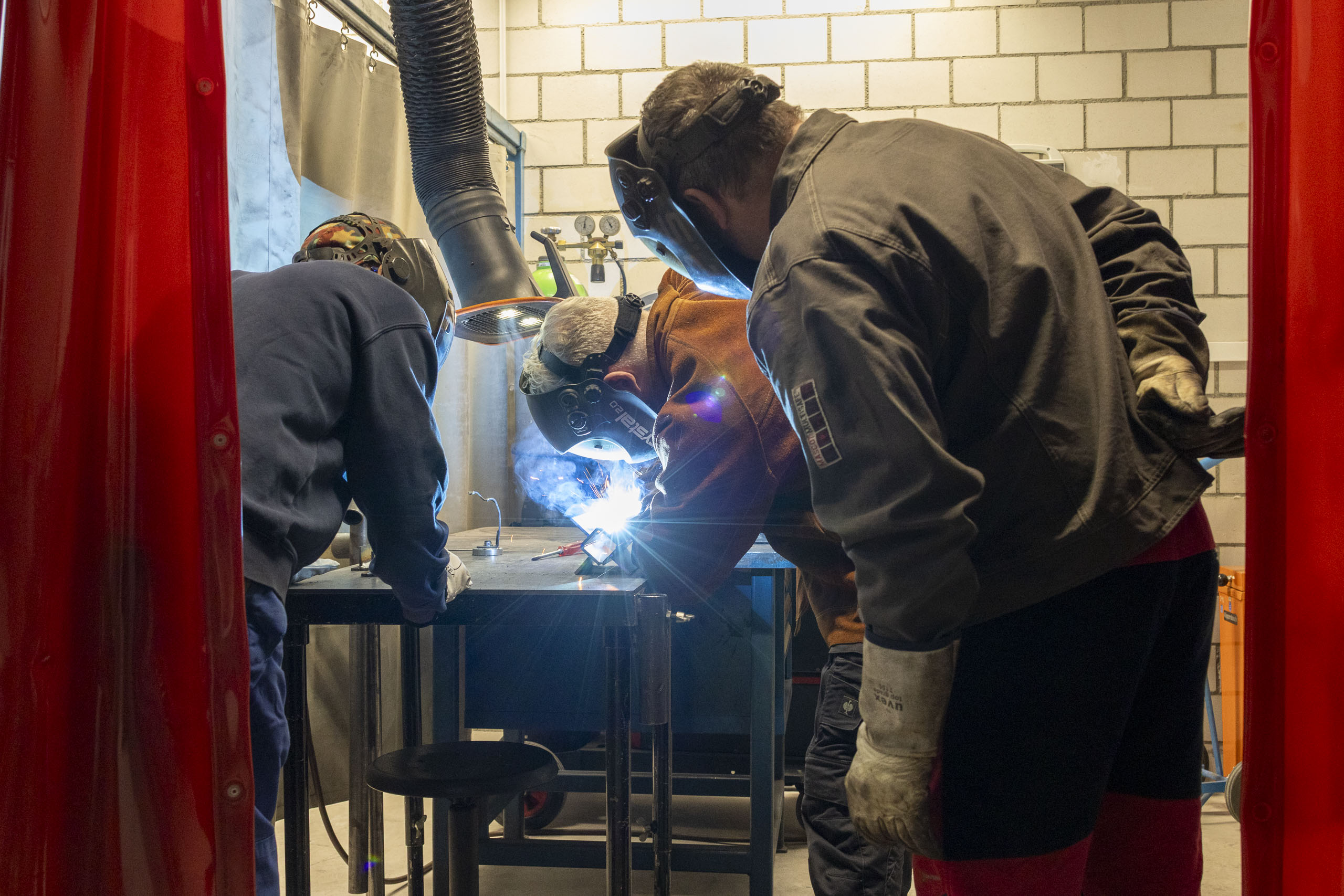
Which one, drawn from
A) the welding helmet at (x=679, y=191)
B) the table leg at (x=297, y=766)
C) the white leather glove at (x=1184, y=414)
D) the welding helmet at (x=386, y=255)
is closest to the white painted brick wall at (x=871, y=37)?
the welding helmet at (x=386, y=255)

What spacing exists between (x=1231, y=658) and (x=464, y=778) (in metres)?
3.41

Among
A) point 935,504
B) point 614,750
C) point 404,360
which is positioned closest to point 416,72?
point 404,360

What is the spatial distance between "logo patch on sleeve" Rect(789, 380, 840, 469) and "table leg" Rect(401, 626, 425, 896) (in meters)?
1.71

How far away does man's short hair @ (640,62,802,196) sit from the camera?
1.28m

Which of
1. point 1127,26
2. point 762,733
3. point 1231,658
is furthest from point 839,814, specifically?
point 1127,26

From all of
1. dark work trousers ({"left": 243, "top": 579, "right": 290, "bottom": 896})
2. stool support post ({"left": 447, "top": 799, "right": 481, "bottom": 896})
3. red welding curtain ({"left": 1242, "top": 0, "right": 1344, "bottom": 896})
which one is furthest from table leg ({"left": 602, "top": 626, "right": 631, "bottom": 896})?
red welding curtain ({"left": 1242, "top": 0, "right": 1344, "bottom": 896})

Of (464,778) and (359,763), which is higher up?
(464,778)

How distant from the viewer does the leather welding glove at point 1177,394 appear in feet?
3.25

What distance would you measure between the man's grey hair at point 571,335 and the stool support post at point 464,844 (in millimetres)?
1019

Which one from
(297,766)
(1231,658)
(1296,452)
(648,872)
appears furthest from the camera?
(1231,658)

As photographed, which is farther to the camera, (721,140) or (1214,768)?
(1214,768)

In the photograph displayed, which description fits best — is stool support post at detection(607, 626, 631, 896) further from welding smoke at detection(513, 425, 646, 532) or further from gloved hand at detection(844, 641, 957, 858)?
gloved hand at detection(844, 641, 957, 858)

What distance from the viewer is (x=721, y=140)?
1.28m

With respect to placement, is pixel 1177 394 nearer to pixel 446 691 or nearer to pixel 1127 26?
pixel 446 691
